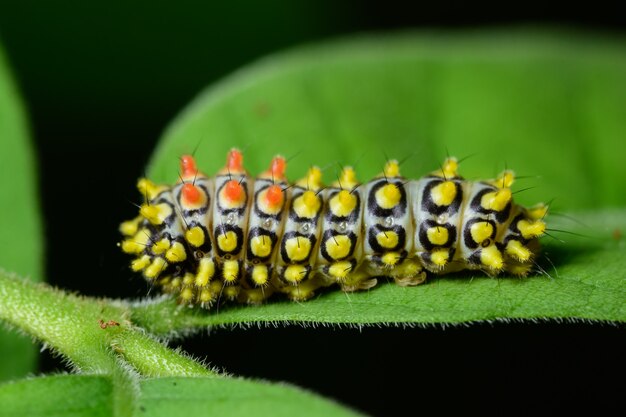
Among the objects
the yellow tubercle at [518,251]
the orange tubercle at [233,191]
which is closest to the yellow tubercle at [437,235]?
the yellow tubercle at [518,251]

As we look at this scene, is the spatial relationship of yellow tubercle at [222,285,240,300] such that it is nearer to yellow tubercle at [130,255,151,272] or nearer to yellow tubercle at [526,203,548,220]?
yellow tubercle at [130,255,151,272]

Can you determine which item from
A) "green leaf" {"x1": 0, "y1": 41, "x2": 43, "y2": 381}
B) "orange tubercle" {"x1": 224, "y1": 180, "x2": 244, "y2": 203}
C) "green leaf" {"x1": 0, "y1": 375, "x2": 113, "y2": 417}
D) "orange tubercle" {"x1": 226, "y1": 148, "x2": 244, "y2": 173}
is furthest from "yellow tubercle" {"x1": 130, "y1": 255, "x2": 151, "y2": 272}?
"green leaf" {"x1": 0, "y1": 375, "x2": 113, "y2": 417}

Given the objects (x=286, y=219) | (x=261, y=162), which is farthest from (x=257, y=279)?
(x=261, y=162)

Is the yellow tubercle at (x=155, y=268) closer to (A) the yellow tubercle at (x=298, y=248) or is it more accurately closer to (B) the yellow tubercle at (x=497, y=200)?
(A) the yellow tubercle at (x=298, y=248)

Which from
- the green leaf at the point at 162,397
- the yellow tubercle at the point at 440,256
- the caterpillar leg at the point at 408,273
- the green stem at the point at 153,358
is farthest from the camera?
the yellow tubercle at the point at 440,256

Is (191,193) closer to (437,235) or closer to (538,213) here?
(437,235)

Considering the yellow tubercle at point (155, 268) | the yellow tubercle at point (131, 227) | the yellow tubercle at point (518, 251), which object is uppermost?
the yellow tubercle at point (131, 227)
